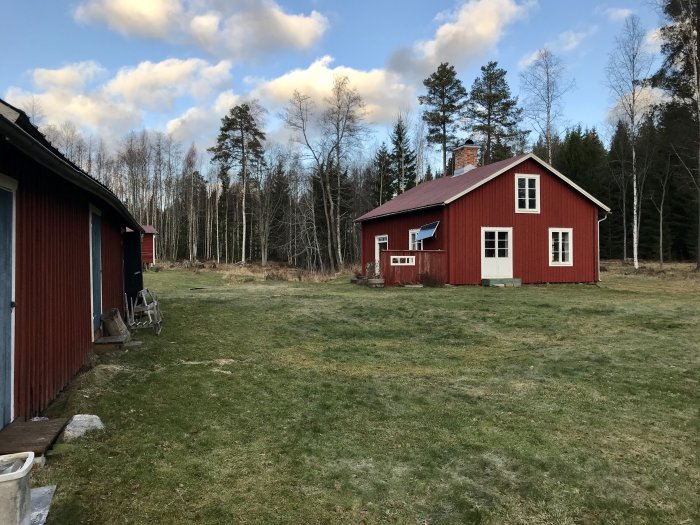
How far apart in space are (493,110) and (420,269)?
2763 centimetres

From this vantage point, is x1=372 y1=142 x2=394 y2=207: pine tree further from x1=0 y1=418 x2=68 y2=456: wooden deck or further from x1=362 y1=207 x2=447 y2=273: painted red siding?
x1=0 y1=418 x2=68 y2=456: wooden deck

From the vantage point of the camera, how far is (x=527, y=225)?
65.5 ft

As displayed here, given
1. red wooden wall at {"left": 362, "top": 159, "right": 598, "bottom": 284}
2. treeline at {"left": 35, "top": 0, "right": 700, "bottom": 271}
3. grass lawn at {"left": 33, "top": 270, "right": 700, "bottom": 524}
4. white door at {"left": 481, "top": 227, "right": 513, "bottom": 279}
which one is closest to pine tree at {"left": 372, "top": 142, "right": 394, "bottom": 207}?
treeline at {"left": 35, "top": 0, "right": 700, "bottom": 271}

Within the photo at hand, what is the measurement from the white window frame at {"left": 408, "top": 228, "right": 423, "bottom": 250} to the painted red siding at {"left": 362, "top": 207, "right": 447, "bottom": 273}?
175mm

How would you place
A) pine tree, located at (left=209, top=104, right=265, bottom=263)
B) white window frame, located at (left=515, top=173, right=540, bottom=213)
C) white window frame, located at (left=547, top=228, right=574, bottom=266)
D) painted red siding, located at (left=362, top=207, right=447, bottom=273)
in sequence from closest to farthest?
painted red siding, located at (left=362, top=207, right=447, bottom=273)
white window frame, located at (left=515, top=173, right=540, bottom=213)
white window frame, located at (left=547, top=228, right=574, bottom=266)
pine tree, located at (left=209, top=104, right=265, bottom=263)

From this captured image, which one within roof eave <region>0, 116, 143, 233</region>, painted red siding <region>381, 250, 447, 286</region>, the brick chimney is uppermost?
the brick chimney

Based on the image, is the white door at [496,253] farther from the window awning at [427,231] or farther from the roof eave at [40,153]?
the roof eave at [40,153]

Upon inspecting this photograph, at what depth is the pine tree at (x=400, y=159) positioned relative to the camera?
141ft

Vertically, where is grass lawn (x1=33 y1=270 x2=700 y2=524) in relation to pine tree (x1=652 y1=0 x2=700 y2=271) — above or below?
below

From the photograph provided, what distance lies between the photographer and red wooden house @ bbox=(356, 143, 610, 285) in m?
18.9

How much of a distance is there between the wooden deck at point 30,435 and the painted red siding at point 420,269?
14.6 m

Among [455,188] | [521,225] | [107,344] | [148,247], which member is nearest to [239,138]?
[148,247]

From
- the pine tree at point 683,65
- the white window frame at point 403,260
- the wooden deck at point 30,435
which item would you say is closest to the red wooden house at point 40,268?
the wooden deck at point 30,435

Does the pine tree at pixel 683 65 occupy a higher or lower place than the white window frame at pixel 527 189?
higher
